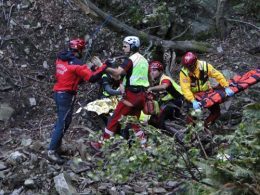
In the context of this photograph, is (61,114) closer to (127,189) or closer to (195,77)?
(127,189)

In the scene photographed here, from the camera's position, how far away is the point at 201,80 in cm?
855

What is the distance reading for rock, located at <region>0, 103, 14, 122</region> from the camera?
944 cm

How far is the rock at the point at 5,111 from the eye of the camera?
9438 millimetres

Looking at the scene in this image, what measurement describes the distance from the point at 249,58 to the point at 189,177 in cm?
725

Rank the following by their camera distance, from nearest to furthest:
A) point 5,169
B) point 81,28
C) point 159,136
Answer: point 159,136
point 5,169
point 81,28

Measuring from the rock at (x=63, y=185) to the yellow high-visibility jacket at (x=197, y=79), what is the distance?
8.31 feet

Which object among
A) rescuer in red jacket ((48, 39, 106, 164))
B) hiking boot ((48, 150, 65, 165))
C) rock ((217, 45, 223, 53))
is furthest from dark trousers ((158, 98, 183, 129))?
rock ((217, 45, 223, 53))

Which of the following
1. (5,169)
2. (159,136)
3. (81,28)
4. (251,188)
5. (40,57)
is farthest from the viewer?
(81,28)

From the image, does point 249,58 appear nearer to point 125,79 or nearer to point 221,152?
point 125,79

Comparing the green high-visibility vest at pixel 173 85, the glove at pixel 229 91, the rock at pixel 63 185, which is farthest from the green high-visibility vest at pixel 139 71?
the rock at pixel 63 185

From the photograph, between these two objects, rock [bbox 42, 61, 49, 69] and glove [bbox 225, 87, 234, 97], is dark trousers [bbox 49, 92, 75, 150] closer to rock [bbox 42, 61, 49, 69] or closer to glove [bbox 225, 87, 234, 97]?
glove [bbox 225, 87, 234, 97]

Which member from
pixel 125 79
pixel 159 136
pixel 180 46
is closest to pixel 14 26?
pixel 180 46

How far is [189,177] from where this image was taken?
4918mm

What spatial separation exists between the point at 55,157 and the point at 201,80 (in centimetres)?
275
